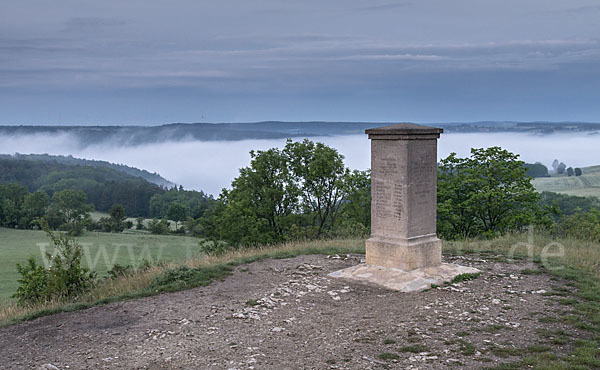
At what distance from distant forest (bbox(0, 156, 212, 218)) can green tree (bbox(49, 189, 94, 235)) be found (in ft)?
20.8

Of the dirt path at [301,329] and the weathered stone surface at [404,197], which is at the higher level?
the weathered stone surface at [404,197]

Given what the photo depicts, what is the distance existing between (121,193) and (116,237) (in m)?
24.1

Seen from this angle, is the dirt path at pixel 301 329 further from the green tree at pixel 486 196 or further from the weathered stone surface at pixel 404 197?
the green tree at pixel 486 196

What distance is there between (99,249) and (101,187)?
40024 millimetres

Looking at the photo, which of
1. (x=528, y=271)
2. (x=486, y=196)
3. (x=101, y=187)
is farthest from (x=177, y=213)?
(x=528, y=271)

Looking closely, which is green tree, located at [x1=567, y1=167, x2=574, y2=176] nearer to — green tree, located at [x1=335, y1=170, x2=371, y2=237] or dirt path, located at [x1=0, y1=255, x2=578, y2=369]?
green tree, located at [x1=335, y1=170, x2=371, y2=237]

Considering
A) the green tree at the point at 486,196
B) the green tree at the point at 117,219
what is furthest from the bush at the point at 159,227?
the green tree at the point at 486,196

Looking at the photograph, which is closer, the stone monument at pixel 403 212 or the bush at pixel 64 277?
the stone monument at pixel 403 212

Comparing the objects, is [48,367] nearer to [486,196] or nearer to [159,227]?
[486,196]

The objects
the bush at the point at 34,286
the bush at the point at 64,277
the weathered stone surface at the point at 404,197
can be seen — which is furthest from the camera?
the bush at the point at 34,286

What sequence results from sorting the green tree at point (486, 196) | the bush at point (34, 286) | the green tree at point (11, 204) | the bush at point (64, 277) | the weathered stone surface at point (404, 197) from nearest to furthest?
the weathered stone surface at point (404, 197) < the bush at point (64, 277) < the bush at point (34, 286) < the green tree at point (486, 196) < the green tree at point (11, 204)

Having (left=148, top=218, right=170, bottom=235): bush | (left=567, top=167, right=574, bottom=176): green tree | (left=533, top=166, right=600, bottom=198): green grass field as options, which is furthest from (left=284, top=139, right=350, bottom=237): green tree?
(left=567, top=167, right=574, bottom=176): green tree

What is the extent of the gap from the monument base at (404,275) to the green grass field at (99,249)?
2577cm

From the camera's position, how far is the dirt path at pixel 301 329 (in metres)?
6.16
